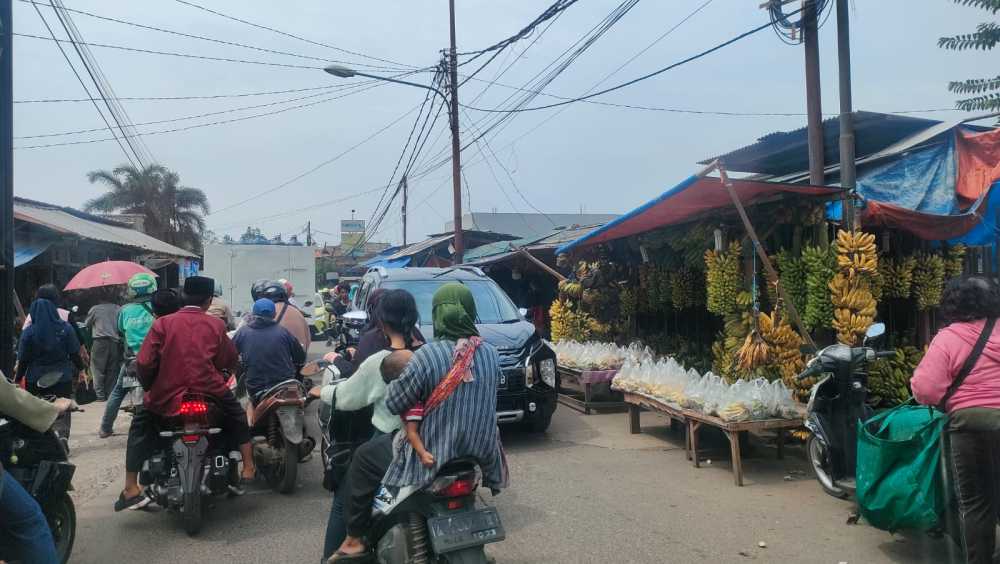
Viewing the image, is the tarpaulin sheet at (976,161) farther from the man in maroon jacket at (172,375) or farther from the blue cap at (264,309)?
the man in maroon jacket at (172,375)

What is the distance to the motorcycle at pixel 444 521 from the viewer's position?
126 inches

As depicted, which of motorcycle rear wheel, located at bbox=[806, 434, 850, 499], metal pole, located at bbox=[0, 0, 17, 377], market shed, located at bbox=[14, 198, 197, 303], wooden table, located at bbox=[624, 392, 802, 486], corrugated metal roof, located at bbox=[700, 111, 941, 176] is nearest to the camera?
metal pole, located at bbox=[0, 0, 17, 377]

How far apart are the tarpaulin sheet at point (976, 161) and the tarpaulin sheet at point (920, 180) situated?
0.26ft

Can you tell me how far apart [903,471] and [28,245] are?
41.5 feet

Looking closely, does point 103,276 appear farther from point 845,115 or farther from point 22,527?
point 845,115

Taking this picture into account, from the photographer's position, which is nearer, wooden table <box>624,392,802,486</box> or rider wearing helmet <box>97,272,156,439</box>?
wooden table <box>624,392,802,486</box>

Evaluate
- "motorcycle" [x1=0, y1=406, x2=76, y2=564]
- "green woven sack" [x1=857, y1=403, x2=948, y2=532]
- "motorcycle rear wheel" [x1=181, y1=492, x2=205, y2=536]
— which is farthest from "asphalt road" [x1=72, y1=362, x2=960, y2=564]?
"motorcycle" [x1=0, y1=406, x2=76, y2=564]

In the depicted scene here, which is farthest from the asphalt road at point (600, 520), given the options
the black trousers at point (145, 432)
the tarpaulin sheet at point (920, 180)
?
the tarpaulin sheet at point (920, 180)

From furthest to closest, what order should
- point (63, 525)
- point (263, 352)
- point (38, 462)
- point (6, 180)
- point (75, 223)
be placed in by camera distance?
point (75, 223) < point (263, 352) < point (6, 180) < point (63, 525) < point (38, 462)

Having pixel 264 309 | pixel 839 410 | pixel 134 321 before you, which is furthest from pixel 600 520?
pixel 134 321

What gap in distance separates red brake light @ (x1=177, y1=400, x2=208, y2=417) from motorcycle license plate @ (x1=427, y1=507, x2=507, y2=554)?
7.99ft

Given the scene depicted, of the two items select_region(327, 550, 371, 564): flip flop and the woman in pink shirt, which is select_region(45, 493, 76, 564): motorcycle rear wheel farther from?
the woman in pink shirt

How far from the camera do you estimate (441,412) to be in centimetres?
329

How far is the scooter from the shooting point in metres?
5.28
